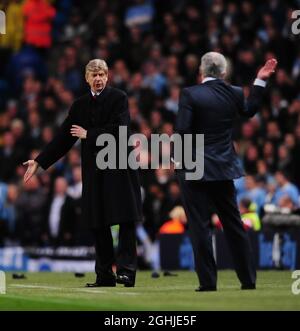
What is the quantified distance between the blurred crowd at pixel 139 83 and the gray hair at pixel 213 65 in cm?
770

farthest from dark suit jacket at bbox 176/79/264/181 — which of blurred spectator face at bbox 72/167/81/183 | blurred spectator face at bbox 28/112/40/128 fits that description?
blurred spectator face at bbox 28/112/40/128

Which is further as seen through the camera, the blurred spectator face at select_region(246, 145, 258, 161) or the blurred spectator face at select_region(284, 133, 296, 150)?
the blurred spectator face at select_region(246, 145, 258, 161)

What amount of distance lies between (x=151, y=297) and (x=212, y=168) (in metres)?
1.52

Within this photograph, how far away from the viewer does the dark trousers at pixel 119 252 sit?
13.1 m

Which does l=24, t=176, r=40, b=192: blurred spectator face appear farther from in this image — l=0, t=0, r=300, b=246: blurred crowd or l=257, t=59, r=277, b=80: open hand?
l=257, t=59, r=277, b=80: open hand

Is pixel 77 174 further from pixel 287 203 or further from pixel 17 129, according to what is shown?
pixel 287 203

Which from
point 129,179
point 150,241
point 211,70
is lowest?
Result: point 150,241

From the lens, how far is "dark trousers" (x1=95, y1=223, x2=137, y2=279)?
1313 cm

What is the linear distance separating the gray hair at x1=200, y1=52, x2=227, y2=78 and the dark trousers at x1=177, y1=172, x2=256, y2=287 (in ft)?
3.51
